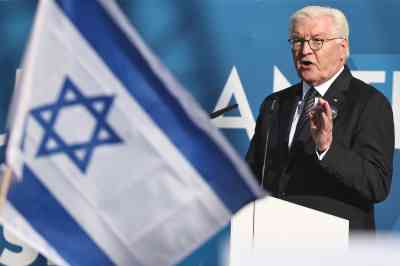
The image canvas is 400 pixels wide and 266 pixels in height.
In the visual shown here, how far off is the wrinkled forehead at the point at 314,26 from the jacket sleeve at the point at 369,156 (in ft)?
0.80

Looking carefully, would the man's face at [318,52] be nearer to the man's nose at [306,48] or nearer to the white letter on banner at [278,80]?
the man's nose at [306,48]

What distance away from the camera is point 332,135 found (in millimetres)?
3146

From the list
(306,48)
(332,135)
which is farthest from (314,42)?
(332,135)

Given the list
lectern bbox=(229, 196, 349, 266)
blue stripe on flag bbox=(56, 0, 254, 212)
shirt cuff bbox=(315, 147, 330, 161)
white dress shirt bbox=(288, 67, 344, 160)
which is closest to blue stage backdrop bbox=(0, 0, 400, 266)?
white dress shirt bbox=(288, 67, 344, 160)

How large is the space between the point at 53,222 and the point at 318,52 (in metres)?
1.19

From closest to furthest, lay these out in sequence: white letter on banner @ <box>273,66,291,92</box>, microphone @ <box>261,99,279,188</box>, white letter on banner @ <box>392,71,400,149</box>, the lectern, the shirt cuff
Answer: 1. the lectern
2. the shirt cuff
3. microphone @ <box>261,99,279,188</box>
4. white letter on banner @ <box>392,71,400,149</box>
5. white letter on banner @ <box>273,66,291,92</box>

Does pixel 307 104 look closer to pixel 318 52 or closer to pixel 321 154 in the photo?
pixel 318 52

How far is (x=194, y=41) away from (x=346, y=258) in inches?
115

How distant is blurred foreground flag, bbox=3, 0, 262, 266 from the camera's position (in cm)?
238

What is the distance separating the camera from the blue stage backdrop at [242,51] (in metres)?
4.09

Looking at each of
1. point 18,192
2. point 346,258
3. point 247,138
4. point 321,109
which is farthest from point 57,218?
point 247,138

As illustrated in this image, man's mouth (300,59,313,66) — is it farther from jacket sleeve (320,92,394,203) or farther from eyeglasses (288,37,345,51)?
jacket sleeve (320,92,394,203)

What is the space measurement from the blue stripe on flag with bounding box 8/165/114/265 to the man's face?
114 centimetres

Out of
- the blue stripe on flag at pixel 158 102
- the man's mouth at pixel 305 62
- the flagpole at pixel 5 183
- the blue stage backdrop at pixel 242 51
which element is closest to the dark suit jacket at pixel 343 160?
the man's mouth at pixel 305 62
